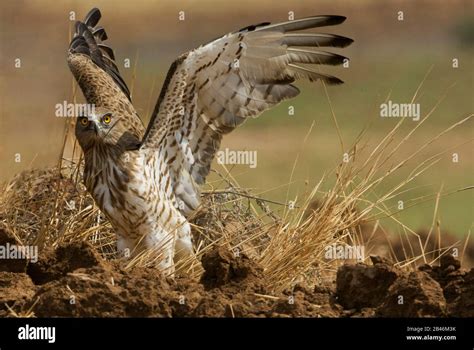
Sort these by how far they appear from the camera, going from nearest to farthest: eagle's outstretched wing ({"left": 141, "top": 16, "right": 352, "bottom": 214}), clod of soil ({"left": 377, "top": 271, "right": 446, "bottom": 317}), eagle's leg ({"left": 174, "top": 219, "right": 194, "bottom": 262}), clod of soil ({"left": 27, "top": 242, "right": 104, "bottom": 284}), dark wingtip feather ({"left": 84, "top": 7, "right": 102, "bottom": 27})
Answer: clod of soil ({"left": 377, "top": 271, "right": 446, "bottom": 317}), clod of soil ({"left": 27, "top": 242, "right": 104, "bottom": 284}), eagle's outstretched wing ({"left": 141, "top": 16, "right": 352, "bottom": 214}), eagle's leg ({"left": 174, "top": 219, "right": 194, "bottom": 262}), dark wingtip feather ({"left": 84, "top": 7, "right": 102, "bottom": 27})

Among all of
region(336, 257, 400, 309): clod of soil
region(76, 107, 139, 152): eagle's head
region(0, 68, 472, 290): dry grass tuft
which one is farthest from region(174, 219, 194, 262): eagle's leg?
region(336, 257, 400, 309): clod of soil

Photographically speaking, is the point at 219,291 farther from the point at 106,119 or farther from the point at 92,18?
the point at 92,18

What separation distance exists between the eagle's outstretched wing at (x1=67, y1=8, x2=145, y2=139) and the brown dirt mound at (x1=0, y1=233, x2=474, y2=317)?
1.62 metres

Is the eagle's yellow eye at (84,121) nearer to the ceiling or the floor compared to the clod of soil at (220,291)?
nearer to the ceiling

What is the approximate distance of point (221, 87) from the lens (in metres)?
7.85

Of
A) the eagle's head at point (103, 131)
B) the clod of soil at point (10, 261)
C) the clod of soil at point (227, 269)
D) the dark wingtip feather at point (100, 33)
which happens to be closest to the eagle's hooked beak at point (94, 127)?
the eagle's head at point (103, 131)

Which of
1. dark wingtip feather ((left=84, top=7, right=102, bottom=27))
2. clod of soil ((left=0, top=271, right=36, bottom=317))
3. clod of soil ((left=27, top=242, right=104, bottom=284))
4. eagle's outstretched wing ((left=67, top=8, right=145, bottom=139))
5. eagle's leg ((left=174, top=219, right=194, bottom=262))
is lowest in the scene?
clod of soil ((left=0, top=271, right=36, bottom=317))

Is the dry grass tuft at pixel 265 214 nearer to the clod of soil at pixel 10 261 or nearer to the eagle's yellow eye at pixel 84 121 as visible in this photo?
the eagle's yellow eye at pixel 84 121

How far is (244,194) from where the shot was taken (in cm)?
833

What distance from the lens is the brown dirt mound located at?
236 inches

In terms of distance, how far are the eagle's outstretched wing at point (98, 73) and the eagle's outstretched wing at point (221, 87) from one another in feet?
1.13

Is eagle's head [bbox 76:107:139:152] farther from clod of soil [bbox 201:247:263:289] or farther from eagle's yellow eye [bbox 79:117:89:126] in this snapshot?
clod of soil [bbox 201:247:263:289]

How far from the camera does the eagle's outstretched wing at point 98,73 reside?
8148 mm
